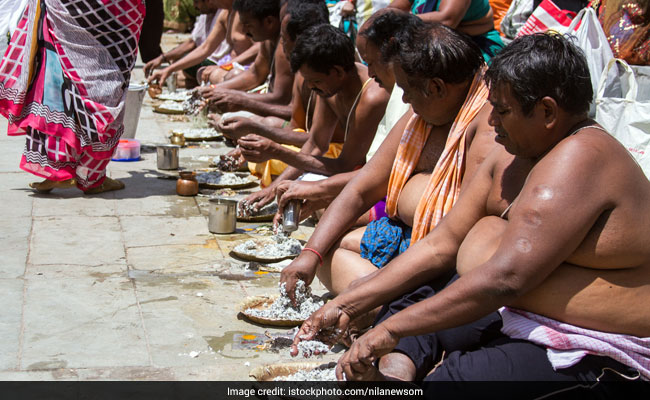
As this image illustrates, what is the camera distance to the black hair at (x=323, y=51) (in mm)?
4363

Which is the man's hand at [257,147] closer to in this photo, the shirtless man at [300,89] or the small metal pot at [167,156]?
the shirtless man at [300,89]

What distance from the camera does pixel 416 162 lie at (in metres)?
3.37

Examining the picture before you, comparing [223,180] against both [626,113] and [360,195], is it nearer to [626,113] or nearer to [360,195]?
A: [360,195]

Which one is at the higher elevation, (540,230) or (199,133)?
(540,230)

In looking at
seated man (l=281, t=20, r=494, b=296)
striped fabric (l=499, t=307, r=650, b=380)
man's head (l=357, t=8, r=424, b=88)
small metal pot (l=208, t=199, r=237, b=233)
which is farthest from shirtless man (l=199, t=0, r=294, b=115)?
striped fabric (l=499, t=307, r=650, b=380)

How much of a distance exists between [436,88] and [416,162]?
0.38 m

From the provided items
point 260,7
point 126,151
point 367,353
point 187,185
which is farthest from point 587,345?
point 126,151

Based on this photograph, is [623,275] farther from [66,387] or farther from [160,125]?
[160,125]

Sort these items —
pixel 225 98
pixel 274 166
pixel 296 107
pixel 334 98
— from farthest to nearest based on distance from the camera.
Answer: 1. pixel 225 98
2. pixel 296 107
3. pixel 274 166
4. pixel 334 98

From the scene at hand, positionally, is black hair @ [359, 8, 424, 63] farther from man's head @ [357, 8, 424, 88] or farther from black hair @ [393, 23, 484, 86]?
black hair @ [393, 23, 484, 86]

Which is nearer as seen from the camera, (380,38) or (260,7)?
(380,38)

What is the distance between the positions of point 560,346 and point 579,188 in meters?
0.49

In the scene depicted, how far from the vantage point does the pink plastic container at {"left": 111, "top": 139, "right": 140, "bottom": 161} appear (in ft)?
22.5

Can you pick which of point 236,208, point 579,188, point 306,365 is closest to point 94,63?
point 236,208
